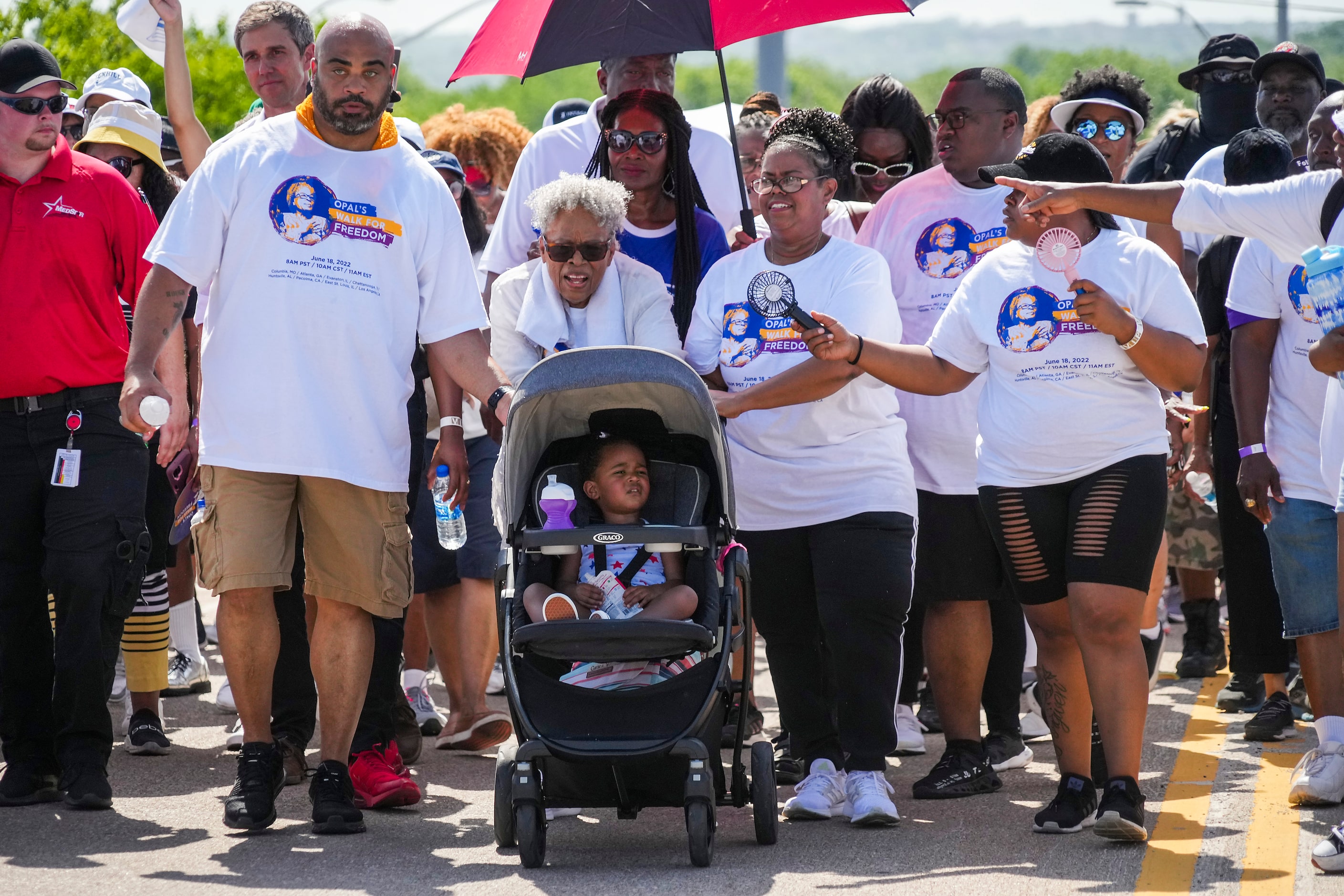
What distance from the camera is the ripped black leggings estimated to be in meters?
5.07

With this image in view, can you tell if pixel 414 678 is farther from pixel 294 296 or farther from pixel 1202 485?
pixel 1202 485

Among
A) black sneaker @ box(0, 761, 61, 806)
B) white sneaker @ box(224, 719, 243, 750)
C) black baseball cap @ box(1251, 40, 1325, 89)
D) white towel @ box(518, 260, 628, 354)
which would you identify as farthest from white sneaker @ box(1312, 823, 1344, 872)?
black baseball cap @ box(1251, 40, 1325, 89)

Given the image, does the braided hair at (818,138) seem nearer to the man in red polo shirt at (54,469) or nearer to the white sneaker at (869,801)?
the white sneaker at (869,801)

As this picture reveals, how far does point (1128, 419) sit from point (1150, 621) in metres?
1.19

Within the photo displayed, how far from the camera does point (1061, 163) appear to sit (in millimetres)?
5238

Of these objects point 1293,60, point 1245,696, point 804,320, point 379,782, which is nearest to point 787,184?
point 804,320

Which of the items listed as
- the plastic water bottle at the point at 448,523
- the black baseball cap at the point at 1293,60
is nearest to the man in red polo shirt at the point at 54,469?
the plastic water bottle at the point at 448,523

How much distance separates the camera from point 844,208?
266 inches

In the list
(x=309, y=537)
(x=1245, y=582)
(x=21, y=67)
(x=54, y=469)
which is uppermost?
(x=21, y=67)

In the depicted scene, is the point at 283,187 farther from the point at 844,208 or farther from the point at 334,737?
the point at 844,208

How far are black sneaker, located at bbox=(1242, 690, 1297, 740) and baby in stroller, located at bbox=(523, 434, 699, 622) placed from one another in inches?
111

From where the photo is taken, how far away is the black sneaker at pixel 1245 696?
739 cm

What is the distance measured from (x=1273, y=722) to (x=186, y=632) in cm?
499

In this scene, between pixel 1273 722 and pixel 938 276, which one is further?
pixel 1273 722
